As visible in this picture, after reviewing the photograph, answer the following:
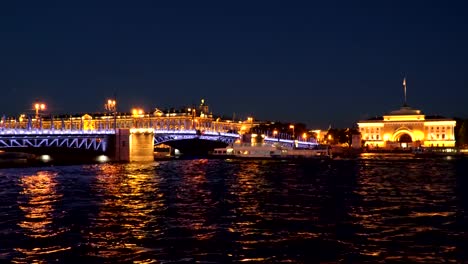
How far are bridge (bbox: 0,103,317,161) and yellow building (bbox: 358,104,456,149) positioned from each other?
24.1 m

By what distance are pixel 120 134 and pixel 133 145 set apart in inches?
88.8

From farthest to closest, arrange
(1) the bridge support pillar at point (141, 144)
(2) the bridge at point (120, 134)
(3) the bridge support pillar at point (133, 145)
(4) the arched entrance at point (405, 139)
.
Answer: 1. (4) the arched entrance at point (405, 139)
2. (1) the bridge support pillar at point (141, 144)
3. (3) the bridge support pillar at point (133, 145)
4. (2) the bridge at point (120, 134)

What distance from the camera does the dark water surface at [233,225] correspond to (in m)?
15.5

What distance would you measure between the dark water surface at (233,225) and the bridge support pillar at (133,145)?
4533cm

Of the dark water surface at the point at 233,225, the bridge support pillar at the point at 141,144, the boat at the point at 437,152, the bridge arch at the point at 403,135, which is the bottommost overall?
the dark water surface at the point at 233,225

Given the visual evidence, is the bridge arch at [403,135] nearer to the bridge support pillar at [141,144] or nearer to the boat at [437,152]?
the boat at [437,152]

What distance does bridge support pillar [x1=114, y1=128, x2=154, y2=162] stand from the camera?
261 ft

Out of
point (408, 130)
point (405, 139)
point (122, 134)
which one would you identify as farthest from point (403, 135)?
point (122, 134)

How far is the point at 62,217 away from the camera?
73.4 feet

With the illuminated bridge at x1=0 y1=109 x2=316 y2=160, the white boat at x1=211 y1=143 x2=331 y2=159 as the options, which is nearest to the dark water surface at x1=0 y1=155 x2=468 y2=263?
the illuminated bridge at x1=0 y1=109 x2=316 y2=160

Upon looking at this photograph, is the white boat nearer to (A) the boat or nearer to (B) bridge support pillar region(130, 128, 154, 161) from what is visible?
(B) bridge support pillar region(130, 128, 154, 161)

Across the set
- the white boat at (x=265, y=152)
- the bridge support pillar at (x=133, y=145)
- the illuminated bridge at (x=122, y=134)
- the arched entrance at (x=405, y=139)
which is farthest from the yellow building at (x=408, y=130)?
the bridge support pillar at (x=133, y=145)

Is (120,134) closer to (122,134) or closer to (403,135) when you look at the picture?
(122,134)

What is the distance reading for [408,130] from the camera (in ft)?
491
